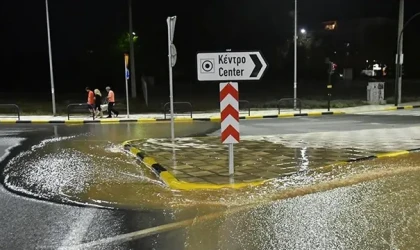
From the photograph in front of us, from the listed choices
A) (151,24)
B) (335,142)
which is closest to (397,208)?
(335,142)

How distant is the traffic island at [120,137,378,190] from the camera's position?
329 inches

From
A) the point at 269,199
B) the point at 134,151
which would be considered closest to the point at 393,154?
the point at 269,199

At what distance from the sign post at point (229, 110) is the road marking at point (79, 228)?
10.0 feet

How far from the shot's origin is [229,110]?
8562mm

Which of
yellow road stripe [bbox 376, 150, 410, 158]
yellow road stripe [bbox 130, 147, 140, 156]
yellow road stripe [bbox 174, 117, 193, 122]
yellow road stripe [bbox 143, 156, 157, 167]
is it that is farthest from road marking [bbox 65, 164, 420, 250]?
yellow road stripe [bbox 174, 117, 193, 122]

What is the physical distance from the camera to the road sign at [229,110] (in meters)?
8.51

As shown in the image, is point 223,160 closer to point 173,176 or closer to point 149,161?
point 149,161

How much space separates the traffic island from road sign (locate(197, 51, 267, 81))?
191 centimetres

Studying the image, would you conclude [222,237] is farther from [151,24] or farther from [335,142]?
[151,24]

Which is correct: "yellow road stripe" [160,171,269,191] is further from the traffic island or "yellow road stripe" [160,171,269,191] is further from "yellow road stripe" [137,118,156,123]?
"yellow road stripe" [137,118,156,123]


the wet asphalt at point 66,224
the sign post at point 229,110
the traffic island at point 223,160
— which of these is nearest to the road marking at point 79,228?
the wet asphalt at point 66,224

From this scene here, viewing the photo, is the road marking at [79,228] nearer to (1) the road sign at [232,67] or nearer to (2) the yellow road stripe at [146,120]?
(1) the road sign at [232,67]

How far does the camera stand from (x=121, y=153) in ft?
38.9

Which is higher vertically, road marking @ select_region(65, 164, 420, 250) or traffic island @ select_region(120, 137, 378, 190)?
traffic island @ select_region(120, 137, 378, 190)
